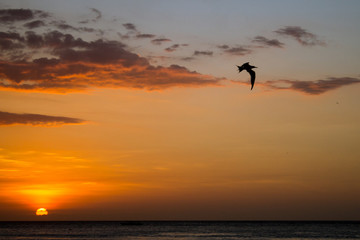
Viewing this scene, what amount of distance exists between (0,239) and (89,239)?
478 inches

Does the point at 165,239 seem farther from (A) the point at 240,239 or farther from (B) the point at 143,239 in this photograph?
(A) the point at 240,239

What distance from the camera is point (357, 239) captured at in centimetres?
6900

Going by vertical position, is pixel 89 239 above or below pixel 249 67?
below

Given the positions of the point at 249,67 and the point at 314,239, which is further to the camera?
the point at 314,239

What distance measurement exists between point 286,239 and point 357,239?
9986 millimetres

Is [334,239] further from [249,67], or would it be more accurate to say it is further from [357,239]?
[249,67]

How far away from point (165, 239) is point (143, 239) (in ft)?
10.6

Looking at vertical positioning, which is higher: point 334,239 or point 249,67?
point 249,67

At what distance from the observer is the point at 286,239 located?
6919 cm

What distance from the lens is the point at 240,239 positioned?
69.1m

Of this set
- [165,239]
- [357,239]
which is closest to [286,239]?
[357,239]

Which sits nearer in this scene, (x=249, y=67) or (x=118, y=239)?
(x=249, y=67)

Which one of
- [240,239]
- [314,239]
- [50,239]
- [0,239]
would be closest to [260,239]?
[240,239]

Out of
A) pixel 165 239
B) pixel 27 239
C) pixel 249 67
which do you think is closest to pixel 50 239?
pixel 27 239
